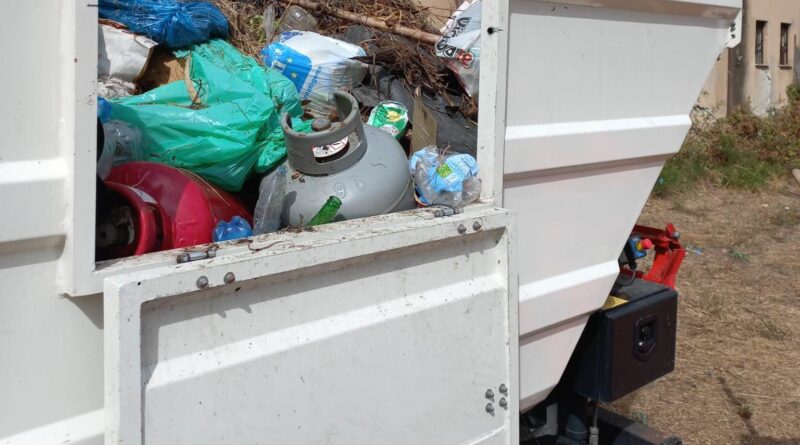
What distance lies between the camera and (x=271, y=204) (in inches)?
71.6

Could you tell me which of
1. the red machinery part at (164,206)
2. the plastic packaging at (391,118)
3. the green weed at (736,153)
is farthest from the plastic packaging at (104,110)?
the green weed at (736,153)

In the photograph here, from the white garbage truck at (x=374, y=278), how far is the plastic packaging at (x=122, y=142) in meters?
0.40

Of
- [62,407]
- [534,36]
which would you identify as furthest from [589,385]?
[62,407]

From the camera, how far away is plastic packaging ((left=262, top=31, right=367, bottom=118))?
2414 millimetres

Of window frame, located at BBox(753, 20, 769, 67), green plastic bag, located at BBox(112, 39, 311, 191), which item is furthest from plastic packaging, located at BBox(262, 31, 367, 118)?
window frame, located at BBox(753, 20, 769, 67)

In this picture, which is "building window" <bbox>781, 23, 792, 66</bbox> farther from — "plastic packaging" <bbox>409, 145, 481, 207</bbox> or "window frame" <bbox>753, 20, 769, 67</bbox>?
"plastic packaging" <bbox>409, 145, 481, 207</bbox>

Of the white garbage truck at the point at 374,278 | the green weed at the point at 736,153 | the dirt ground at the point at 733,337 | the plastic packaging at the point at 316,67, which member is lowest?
the dirt ground at the point at 733,337

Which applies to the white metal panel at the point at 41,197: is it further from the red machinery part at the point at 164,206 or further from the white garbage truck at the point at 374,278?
the red machinery part at the point at 164,206

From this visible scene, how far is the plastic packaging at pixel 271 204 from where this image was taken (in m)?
1.78

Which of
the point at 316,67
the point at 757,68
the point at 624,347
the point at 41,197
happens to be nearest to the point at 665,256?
the point at 624,347

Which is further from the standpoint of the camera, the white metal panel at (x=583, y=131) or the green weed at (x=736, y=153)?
the green weed at (x=736, y=153)

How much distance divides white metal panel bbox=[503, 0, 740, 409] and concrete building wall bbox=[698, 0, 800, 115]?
899 cm

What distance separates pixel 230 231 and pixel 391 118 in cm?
79

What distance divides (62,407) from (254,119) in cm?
97
